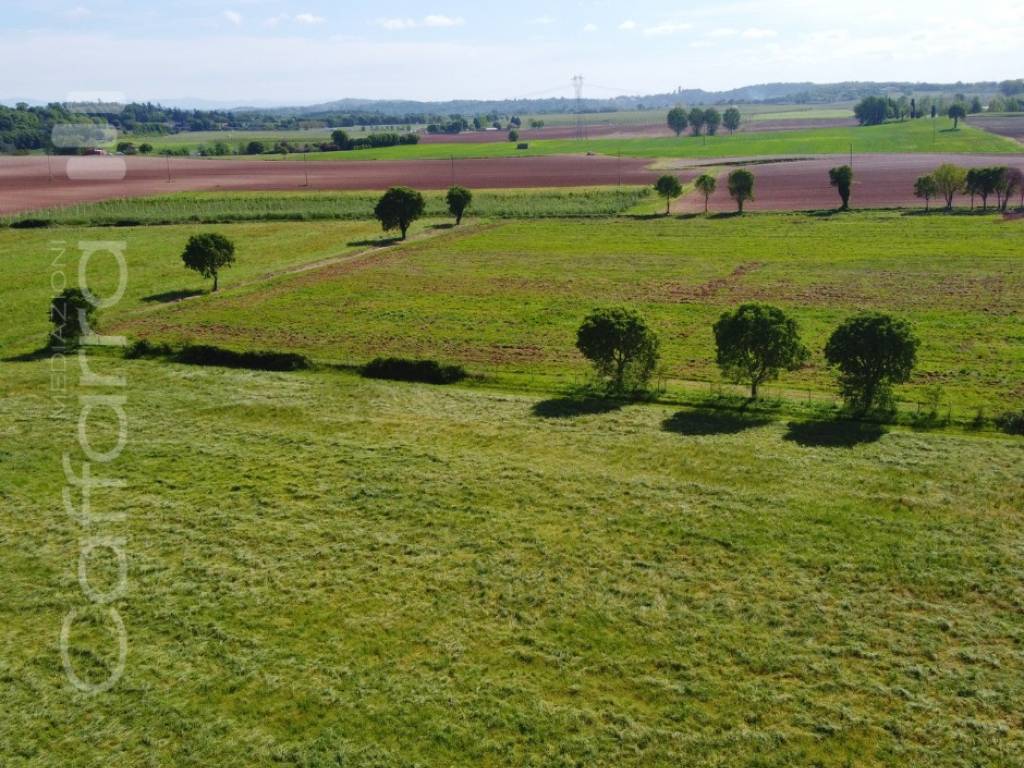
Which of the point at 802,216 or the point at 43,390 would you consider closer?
the point at 43,390

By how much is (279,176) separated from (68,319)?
3929 inches

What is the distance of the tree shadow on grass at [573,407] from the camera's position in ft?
116

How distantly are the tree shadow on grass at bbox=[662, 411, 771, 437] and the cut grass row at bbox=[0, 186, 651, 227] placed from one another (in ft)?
202

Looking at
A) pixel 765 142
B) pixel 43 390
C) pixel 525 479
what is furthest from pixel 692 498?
pixel 765 142

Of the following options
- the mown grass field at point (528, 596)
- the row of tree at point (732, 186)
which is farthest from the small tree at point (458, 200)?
the mown grass field at point (528, 596)

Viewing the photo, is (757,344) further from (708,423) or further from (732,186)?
(732,186)

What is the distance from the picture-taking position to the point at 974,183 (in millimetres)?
84312

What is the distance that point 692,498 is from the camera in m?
27.7

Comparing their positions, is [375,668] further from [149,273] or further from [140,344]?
[149,273]

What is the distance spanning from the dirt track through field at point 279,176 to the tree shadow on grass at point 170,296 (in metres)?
49.5

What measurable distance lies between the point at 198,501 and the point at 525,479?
1107 centimetres

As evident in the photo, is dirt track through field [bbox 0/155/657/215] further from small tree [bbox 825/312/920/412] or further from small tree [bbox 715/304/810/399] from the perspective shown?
small tree [bbox 825/312/920/412]

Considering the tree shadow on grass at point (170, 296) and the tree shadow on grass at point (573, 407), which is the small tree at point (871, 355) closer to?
the tree shadow on grass at point (573, 407)

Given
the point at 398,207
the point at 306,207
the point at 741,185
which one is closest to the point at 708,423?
the point at 398,207
